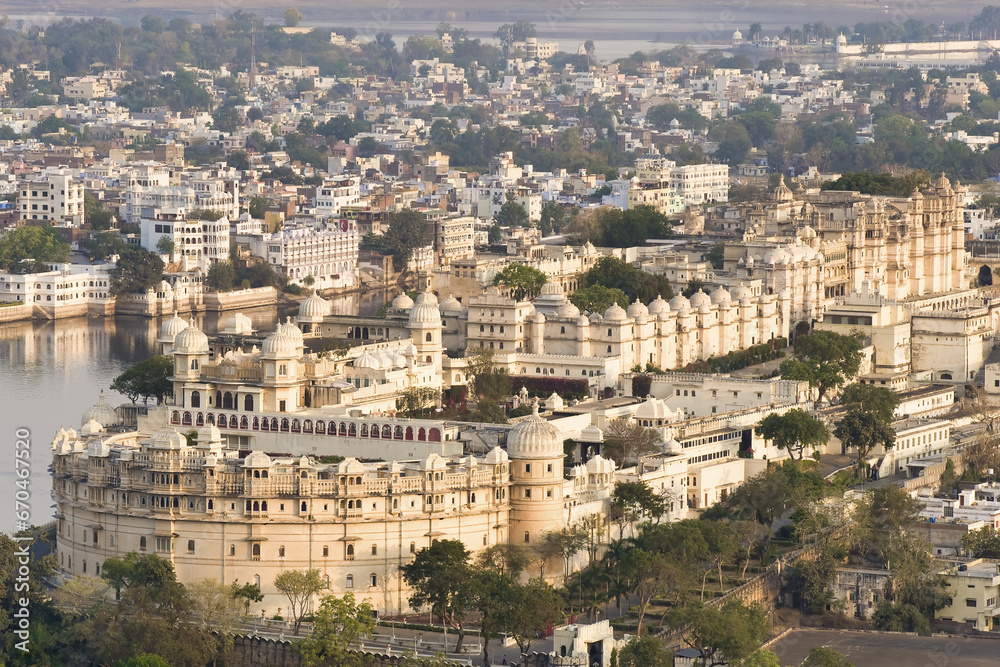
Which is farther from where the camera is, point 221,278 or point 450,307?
point 221,278

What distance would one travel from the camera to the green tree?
2313 inches

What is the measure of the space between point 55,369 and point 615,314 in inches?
432

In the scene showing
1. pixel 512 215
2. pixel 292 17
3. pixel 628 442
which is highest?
pixel 292 17

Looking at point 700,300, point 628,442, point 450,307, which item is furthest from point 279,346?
point 700,300

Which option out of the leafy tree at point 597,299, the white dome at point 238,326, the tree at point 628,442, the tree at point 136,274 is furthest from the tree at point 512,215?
the tree at point 628,442

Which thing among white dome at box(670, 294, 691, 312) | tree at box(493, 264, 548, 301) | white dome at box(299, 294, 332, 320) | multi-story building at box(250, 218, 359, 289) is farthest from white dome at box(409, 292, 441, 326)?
multi-story building at box(250, 218, 359, 289)

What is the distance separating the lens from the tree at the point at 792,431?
36.1 meters

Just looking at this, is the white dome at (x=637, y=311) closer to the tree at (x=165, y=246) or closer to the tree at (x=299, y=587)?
the tree at (x=299, y=587)

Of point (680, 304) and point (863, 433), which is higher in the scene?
point (680, 304)

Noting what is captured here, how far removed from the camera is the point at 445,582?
94.6ft

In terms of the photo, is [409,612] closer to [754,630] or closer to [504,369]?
[754,630]

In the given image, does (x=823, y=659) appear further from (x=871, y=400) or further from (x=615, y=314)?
(x=615, y=314)

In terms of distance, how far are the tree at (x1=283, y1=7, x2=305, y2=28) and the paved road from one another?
105m

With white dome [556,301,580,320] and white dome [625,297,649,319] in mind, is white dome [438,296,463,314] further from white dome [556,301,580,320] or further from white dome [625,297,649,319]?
white dome [625,297,649,319]
